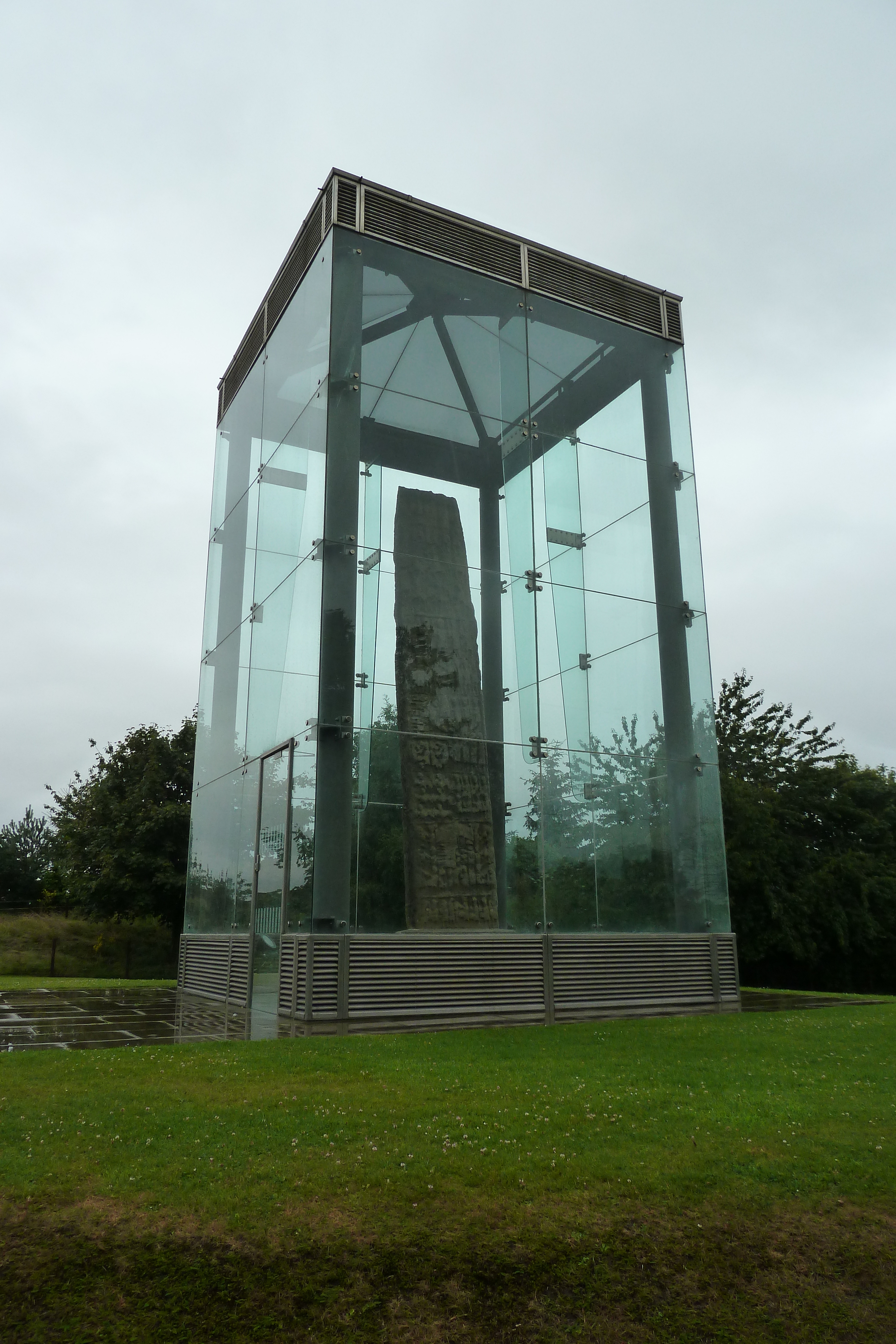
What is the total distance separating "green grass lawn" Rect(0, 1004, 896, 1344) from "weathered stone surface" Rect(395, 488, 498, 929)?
16.1 ft

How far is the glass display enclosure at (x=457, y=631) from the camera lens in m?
11.9

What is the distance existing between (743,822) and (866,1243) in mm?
27565

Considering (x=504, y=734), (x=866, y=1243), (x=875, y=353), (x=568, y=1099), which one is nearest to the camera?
(x=866, y=1243)

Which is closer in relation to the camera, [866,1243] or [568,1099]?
[866,1243]

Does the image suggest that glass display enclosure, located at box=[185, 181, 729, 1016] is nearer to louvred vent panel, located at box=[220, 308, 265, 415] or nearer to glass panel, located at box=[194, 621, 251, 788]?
glass panel, located at box=[194, 621, 251, 788]

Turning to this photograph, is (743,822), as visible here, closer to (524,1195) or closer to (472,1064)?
(472,1064)

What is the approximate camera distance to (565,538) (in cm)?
1434

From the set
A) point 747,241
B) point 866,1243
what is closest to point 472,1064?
point 866,1243

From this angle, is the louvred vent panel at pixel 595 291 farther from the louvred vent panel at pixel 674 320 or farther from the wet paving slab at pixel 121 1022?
the wet paving slab at pixel 121 1022

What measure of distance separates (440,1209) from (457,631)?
9119 millimetres

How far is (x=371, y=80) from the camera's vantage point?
14.0 meters

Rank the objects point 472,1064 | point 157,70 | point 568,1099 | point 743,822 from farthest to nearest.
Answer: point 743,822 → point 157,70 → point 472,1064 → point 568,1099

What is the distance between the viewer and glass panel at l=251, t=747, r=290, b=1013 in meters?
11.9

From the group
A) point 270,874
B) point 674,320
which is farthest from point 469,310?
point 270,874
